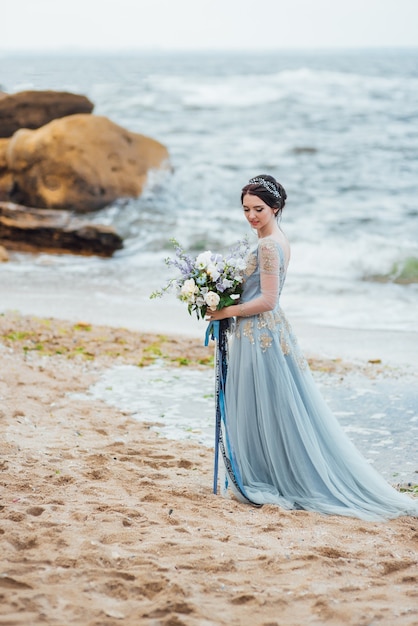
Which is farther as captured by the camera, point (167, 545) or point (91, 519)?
point (91, 519)

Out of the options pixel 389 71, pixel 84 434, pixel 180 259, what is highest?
pixel 389 71

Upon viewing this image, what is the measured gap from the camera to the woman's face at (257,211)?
4.71 m

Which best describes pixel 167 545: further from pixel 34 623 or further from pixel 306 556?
pixel 34 623

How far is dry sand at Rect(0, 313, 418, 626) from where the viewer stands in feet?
10.9

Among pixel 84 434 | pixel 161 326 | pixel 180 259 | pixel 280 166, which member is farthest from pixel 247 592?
pixel 280 166

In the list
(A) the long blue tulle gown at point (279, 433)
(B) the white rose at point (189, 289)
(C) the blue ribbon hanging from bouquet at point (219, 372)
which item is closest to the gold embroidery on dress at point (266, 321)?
(A) the long blue tulle gown at point (279, 433)

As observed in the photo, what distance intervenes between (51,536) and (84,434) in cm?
207

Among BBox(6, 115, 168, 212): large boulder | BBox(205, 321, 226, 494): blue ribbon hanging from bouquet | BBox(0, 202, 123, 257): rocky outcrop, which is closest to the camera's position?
BBox(205, 321, 226, 494): blue ribbon hanging from bouquet

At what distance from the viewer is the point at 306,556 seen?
3904 mm

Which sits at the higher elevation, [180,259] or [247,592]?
[180,259]

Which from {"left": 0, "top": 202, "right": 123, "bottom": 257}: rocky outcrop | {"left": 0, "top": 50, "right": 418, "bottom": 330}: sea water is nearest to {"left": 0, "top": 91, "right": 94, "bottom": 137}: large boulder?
{"left": 0, "top": 50, "right": 418, "bottom": 330}: sea water

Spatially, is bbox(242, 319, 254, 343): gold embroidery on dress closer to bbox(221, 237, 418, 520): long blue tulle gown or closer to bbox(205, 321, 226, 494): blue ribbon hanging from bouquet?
bbox(221, 237, 418, 520): long blue tulle gown

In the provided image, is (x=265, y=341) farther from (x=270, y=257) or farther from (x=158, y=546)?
(x=158, y=546)

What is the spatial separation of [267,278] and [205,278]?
344 mm
